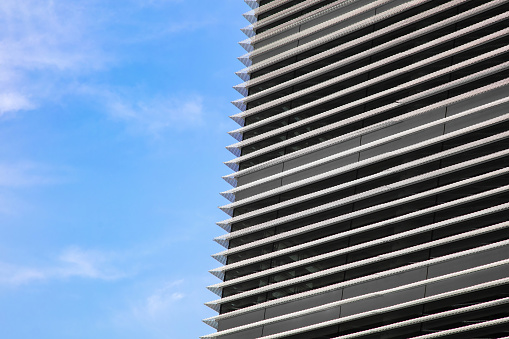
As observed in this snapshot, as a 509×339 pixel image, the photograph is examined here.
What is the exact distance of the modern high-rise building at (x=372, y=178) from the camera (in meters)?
23.0

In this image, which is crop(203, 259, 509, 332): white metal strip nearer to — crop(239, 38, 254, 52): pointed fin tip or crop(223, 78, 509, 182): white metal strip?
crop(223, 78, 509, 182): white metal strip

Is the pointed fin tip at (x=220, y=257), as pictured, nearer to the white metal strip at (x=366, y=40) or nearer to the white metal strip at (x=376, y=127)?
the white metal strip at (x=376, y=127)

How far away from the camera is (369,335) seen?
23.9 m

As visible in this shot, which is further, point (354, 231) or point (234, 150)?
point (234, 150)

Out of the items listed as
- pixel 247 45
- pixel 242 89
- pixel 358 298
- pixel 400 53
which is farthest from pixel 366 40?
pixel 358 298

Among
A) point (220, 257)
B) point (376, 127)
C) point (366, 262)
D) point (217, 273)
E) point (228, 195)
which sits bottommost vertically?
point (366, 262)

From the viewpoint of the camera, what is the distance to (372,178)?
25688 millimetres

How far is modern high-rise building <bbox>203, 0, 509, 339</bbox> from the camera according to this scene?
23.0 metres

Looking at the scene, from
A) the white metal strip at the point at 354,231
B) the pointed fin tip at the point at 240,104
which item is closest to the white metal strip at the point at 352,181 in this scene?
the white metal strip at the point at 354,231

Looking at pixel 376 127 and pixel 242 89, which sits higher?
pixel 242 89

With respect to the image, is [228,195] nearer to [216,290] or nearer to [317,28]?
[216,290]

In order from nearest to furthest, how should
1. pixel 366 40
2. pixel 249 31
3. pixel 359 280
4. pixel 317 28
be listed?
pixel 359 280, pixel 366 40, pixel 317 28, pixel 249 31

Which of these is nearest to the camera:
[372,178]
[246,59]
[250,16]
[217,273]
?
[372,178]

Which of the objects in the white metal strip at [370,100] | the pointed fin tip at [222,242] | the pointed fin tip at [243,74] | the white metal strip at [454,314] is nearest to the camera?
the white metal strip at [454,314]
